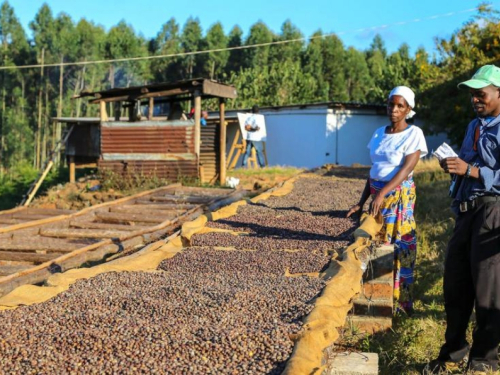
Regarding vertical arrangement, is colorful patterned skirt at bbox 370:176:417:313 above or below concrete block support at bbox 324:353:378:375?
above

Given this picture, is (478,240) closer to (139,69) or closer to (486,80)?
(486,80)

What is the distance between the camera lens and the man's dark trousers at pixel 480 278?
10.4 ft

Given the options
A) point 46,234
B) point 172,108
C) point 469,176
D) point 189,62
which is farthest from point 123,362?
point 189,62

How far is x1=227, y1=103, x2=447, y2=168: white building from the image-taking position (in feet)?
69.5

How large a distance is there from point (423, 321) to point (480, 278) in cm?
115

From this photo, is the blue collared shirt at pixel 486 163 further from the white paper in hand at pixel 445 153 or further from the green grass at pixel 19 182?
the green grass at pixel 19 182

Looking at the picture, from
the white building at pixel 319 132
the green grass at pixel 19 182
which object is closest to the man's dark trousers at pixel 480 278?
the white building at pixel 319 132

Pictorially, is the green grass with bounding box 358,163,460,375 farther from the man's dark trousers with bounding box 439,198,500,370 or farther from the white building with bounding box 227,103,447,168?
the white building with bounding box 227,103,447,168

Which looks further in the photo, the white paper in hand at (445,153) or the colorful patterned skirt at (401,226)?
the colorful patterned skirt at (401,226)

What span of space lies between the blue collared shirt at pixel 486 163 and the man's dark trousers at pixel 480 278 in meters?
0.07

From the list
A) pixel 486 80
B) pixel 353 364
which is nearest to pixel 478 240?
pixel 486 80

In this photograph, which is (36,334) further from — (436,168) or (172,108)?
(436,168)

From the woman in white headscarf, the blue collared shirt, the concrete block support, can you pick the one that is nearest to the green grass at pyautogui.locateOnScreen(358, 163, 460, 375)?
the woman in white headscarf

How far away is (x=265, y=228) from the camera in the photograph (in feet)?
17.7
